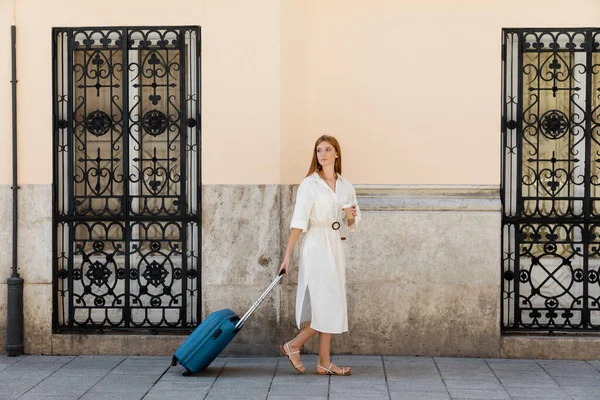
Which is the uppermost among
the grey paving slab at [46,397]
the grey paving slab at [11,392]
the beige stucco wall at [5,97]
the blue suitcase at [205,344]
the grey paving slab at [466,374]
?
the beige stucco wall at [5,97]

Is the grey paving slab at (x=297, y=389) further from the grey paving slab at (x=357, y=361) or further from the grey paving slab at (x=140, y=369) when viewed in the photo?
the grey paving slab at (x=140, y=369)

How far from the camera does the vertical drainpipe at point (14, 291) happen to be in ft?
28.5

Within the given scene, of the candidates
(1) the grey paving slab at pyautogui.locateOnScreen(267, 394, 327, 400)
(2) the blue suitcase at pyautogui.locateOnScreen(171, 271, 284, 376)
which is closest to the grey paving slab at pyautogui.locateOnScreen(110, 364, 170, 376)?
(2) the blue suitcase at pyautogui.locateOnScreen(171, 271, 284, 376)

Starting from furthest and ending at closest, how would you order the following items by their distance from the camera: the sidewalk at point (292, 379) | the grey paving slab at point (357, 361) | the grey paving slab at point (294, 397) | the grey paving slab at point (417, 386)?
the grey paving slab at point (357, 361) → the grey paving slab at point (417, 386) → the sidewalk at point (292, 379) → the grey paving slab at point (294, 397)

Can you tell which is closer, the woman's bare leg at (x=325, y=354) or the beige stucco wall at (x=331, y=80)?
the woman's bare leg at (x=325, y=354)

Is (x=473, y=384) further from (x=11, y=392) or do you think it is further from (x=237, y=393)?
(x=11, y=392)

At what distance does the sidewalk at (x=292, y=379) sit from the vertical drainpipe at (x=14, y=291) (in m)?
0.15

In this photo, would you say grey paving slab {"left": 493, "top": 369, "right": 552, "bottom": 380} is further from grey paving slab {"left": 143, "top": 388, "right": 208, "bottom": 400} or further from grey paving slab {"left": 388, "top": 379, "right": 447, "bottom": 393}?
grey paving slab {"left": 143, "top": 388, "right": 208, "bottom": 400}

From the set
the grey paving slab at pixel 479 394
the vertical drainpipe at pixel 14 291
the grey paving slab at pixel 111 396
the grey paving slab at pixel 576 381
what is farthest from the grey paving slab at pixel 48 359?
the grey paving slab at pixel 576 381

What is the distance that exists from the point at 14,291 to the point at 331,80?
361 cm

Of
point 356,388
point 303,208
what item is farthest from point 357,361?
point 303,208

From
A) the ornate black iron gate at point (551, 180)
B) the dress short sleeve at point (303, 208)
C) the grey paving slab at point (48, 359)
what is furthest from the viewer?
the ornate black iron gate at point (551, 180)

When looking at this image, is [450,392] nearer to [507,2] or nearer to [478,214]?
[478,214]

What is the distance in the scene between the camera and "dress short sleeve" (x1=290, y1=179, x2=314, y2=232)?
25.3 ft
